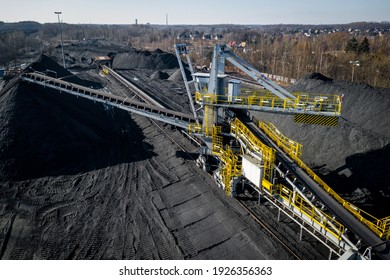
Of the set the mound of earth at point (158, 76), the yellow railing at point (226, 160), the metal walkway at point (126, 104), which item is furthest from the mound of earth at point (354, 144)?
the mound of earth at point (158, 76)

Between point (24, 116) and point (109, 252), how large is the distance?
1051cm

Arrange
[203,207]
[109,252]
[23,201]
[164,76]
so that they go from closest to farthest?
[109,252], [203,207], [23,201], [164,76]

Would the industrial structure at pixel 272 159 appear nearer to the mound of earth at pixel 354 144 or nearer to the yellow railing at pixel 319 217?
the yellow railing at pixel 319 217

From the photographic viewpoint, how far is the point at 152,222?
37.9ft

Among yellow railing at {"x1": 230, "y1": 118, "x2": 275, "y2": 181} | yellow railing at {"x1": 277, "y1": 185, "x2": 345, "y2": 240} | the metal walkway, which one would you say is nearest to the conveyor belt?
yellow railing at {"x1": 277, "y1": 185, "x2": 345, "y2": 240}

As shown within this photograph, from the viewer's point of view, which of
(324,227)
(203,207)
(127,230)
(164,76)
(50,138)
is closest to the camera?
(324,227)

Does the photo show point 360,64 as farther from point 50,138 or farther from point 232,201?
point 50,138

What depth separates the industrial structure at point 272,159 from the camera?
866 cm

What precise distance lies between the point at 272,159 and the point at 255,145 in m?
1.18

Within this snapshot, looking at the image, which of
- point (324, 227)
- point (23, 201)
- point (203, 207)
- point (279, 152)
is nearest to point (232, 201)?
point (203, 207)

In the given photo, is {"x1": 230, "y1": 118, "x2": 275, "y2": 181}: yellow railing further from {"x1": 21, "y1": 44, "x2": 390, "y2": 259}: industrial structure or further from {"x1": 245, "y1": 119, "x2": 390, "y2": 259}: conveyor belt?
{"x1": 245, "y1": 119, "x2": 390, "y2": 259}: conveyor belt

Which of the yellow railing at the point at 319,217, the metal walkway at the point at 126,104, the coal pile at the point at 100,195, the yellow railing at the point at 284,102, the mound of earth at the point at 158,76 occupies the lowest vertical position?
the coal pile at the point at 100,195

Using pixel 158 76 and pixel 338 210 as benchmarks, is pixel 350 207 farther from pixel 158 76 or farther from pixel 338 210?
pixel 158 76

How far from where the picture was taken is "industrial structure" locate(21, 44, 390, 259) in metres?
8.66
